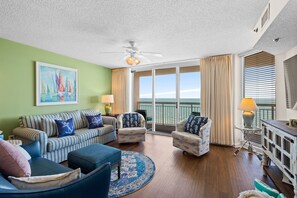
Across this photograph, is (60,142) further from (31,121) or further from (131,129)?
(131,129)

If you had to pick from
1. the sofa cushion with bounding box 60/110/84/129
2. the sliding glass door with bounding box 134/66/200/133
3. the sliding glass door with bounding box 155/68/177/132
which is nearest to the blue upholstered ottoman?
the sofa cushion with bounding box 60/110/84/129

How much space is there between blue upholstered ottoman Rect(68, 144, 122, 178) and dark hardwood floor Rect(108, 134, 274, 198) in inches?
21.7

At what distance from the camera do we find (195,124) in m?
3.41

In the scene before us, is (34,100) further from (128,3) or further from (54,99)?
(128,3)

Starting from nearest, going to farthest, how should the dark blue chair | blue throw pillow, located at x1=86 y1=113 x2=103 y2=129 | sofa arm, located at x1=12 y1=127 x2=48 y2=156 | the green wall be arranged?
the dark blue chair
sofa arm, located at x1=12 y1=127 x2=48 y2=156
the green wall
blue throw pillow, located at x1=86 y1=113 x2=103 y2=129

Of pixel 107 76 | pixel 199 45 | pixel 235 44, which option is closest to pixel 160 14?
pixel 199 45

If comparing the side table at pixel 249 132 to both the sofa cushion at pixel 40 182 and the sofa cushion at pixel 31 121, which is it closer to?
the sofa cushion at pixel 40 182

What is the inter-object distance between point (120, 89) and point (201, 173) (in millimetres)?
3799

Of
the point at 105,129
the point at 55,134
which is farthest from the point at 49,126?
the point at 105,129

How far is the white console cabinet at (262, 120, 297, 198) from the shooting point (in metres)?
1.49

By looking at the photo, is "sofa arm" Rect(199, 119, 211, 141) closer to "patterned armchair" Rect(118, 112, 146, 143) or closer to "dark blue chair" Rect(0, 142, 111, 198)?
"patterned armchair" Rect(118, 112, 146, 143)

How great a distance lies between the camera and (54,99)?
3.58 m

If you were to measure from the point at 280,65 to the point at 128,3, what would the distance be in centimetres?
283

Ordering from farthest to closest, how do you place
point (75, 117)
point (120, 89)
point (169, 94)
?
point (120, 89) → point (169, 94) → point (75, 117)
